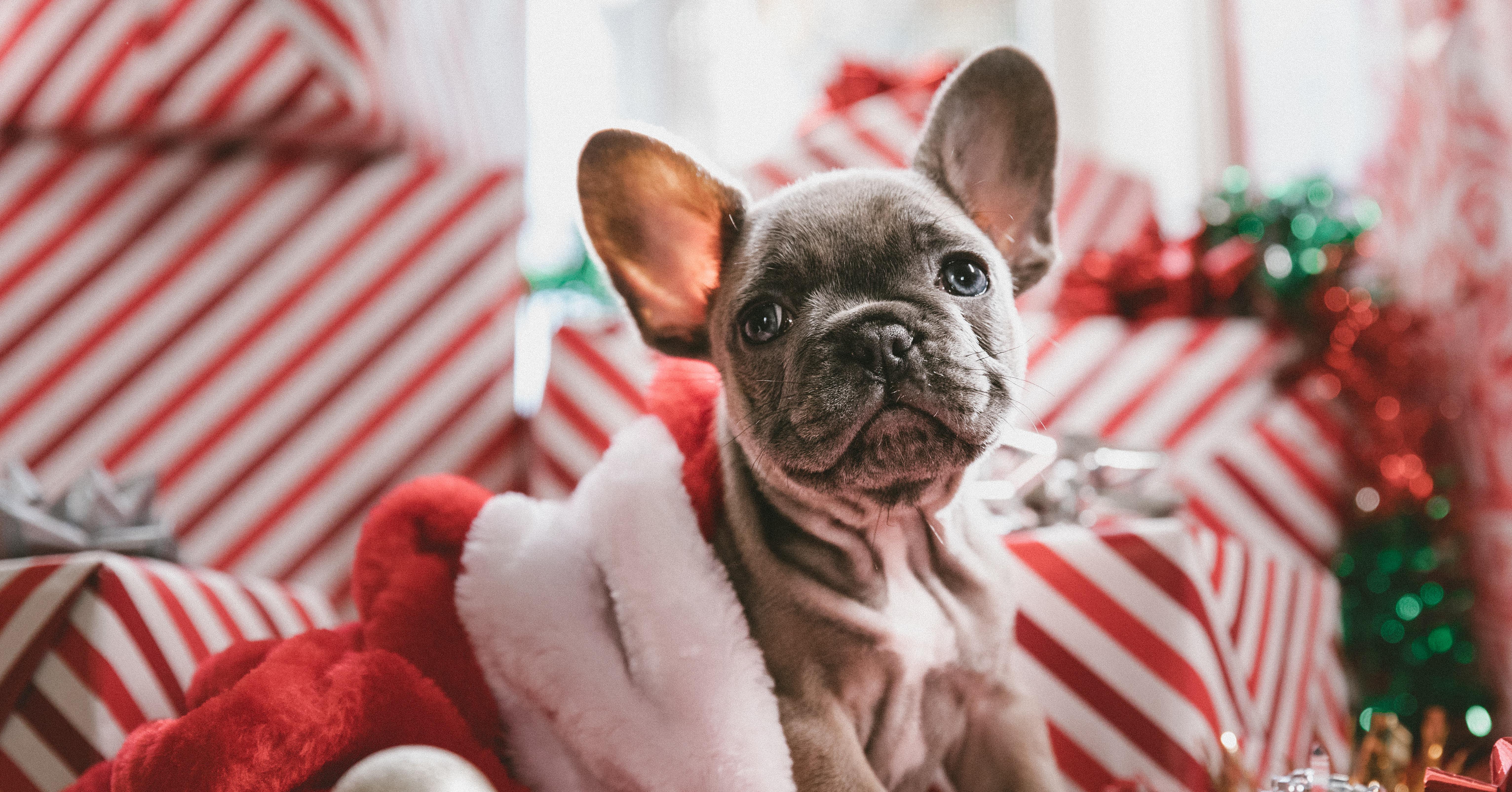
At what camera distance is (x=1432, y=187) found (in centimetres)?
153

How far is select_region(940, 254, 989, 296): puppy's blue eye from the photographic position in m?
0.72

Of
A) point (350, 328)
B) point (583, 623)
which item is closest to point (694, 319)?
point (583, 623)

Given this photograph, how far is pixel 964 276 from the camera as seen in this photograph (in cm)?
73

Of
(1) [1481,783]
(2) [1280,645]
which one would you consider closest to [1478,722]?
(2) [1280,645]

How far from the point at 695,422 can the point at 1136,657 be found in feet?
1.95

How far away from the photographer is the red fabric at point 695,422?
777mm

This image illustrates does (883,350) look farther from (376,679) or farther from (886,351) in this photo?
(376,679)

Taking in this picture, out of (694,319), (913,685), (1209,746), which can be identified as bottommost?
(1209,746)

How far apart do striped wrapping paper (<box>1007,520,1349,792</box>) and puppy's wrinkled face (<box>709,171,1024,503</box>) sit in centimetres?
40

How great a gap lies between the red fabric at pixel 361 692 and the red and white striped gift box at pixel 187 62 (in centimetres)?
89

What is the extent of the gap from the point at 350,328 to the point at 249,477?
28 centimetres

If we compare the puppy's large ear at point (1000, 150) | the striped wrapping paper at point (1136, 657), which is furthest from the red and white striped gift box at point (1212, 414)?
the puppy's large ear at point (1000, 150)

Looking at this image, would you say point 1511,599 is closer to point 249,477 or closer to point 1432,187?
point 1432,187

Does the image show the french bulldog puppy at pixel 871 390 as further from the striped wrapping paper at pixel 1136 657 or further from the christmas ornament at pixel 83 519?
the christmas ornament at pixel 83 519
